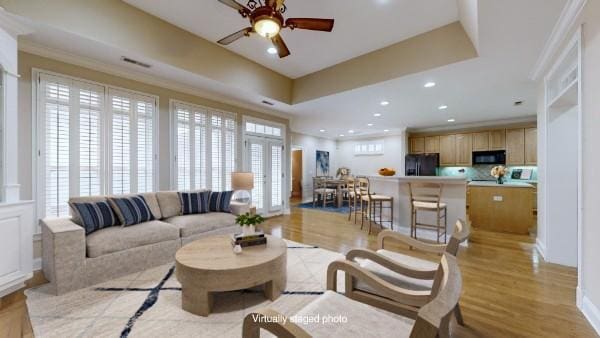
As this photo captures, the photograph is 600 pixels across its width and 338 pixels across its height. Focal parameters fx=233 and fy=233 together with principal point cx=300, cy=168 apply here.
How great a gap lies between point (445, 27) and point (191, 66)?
3751 mm

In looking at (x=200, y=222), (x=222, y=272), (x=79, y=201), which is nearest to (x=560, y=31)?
(x=222, y=272)

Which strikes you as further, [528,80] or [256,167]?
[256,167]

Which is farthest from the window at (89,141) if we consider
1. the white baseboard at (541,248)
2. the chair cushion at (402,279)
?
the white baseboard at (541,248)

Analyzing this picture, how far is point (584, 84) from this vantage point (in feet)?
6.73

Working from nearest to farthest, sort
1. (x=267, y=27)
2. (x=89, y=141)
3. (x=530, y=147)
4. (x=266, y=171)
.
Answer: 1. (x=267, y=27)
2. (x=89, y=141)
3. (x=266, y=171)
4. (x=530, y=147)

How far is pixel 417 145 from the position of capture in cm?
819

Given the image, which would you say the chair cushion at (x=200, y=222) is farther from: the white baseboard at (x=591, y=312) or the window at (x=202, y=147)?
the white baseboard at (x=591, y=312)

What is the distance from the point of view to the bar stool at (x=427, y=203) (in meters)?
3.71

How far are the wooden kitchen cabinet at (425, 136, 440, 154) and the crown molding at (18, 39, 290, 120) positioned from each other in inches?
238

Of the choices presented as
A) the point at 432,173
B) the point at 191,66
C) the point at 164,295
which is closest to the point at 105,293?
the point at 164,295

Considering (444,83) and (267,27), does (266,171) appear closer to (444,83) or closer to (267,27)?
(267,27)

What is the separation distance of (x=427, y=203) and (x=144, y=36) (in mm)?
4931

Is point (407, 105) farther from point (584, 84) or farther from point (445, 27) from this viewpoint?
point (584, 84)

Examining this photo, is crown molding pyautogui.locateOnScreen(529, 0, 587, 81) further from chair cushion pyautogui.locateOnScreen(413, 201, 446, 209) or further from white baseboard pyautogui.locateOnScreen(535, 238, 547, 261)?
white baseboard pyautogui.locateOnScreen(535, 238, 547, 261)
